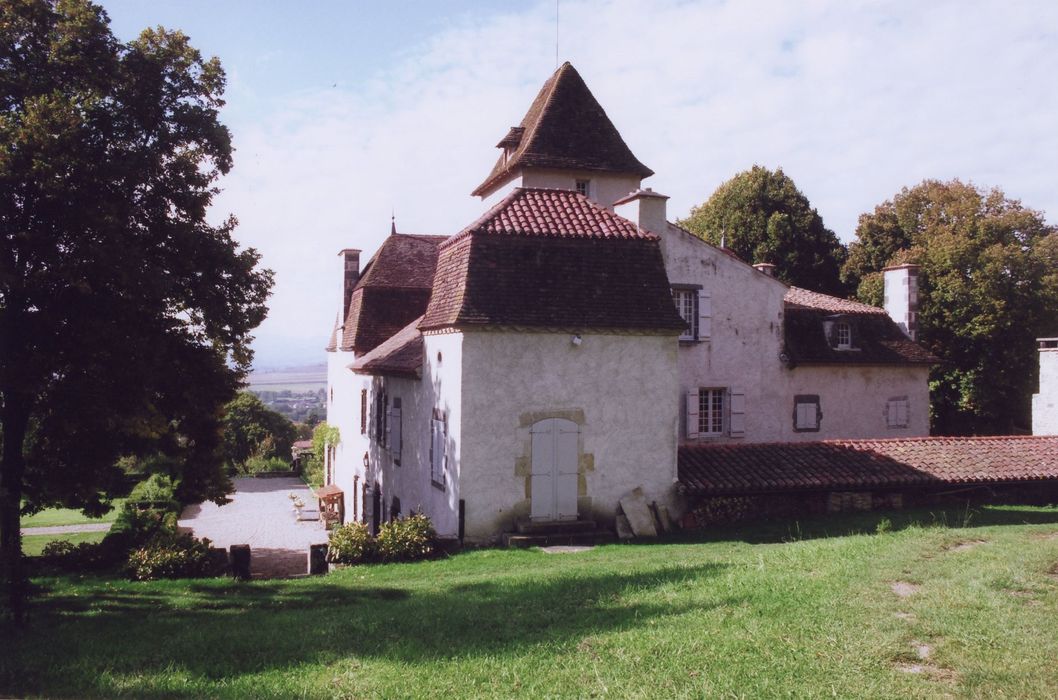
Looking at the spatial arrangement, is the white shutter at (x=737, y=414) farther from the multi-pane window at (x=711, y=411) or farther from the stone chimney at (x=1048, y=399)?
the stone chimney at (x=1048, y=399)

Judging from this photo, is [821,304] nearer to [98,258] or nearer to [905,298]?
[905,298]

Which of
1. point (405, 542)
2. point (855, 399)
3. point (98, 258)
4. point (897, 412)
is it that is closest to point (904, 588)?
point (405, 542)

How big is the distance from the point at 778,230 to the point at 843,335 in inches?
556

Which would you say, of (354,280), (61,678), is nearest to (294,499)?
(354,280)

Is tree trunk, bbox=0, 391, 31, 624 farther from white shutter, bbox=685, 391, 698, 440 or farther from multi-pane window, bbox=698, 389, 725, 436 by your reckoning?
multi-pane window, bbox=698, 389, 725, 436

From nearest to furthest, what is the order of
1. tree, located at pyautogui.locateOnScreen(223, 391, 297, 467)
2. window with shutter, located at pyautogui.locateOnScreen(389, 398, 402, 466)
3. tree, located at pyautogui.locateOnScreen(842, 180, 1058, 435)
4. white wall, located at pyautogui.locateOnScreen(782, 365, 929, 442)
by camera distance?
window with shutter, located at pyautogui.locateOnScreen(389, 398, 402, 466) → white wall, located at pyautogui.locateOnScreen(782, 365, 929, 442) → tree, located at pyautogui.locateOnScreen(842, 180, 1058, 435) → tree, located at pyautogui.locateOnScreen(223, 391, 297, 467)

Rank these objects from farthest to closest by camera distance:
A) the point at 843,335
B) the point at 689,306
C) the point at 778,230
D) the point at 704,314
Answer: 1. the point at 778,230
2. the point at 843,335
3. the point at 689,306
4. the point at 704,314

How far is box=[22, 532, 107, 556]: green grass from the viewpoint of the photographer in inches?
882

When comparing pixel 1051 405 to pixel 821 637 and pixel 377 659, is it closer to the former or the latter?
pixel 821 637

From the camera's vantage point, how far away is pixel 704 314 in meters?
24.3

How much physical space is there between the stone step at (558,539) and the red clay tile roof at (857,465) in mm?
2089

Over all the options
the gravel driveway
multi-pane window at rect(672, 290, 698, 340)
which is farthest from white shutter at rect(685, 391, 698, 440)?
the gravel driveway

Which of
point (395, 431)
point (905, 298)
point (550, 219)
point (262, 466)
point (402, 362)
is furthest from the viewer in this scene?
point (262, 466)

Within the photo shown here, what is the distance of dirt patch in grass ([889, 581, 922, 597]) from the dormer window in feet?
59.7
